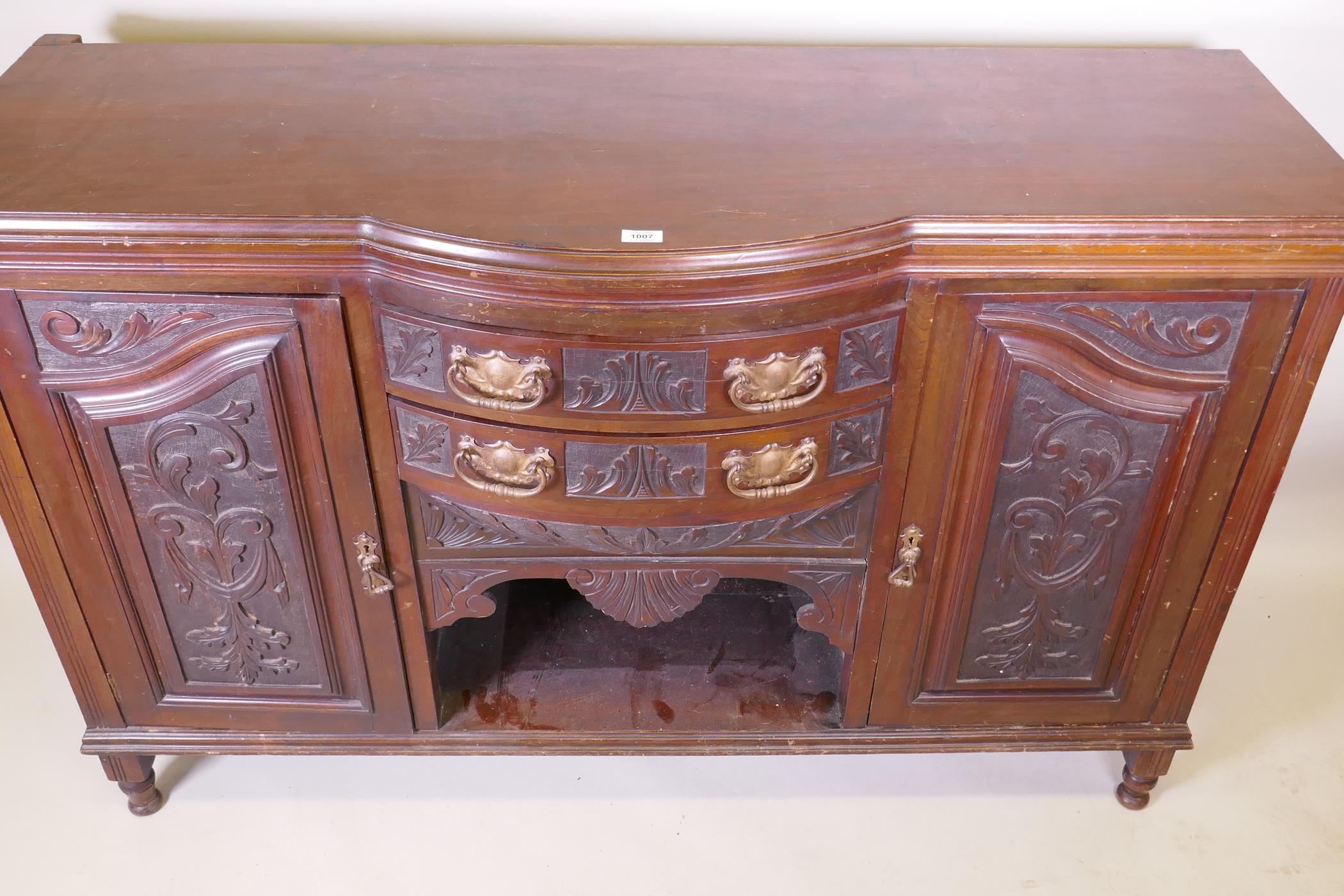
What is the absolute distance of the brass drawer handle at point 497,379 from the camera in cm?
120

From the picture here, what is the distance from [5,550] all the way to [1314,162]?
187 centimetres

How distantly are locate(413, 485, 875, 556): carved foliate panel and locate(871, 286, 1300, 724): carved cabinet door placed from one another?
7 cm

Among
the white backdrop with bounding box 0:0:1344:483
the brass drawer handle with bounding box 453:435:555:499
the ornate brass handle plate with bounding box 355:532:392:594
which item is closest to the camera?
the brass drawer handle with bounding box 453:435:555:499

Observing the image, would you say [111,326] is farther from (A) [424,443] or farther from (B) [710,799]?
(B) [710,799]

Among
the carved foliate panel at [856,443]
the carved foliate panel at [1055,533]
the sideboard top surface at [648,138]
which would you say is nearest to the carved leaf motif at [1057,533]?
the carved foliate panel at [1055,533]

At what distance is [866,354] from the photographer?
1.23m

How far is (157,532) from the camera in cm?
138

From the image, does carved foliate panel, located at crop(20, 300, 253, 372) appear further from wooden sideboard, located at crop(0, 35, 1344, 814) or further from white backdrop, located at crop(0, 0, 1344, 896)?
white backdrop, located at crop(0, 0, 1344, 896)

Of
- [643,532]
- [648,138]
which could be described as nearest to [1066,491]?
[643,532]

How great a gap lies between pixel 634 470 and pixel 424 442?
21cm

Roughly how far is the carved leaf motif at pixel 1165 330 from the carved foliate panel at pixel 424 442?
2.03ft

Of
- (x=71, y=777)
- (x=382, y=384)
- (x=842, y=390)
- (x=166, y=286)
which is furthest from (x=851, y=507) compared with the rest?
(x=71, y=777)

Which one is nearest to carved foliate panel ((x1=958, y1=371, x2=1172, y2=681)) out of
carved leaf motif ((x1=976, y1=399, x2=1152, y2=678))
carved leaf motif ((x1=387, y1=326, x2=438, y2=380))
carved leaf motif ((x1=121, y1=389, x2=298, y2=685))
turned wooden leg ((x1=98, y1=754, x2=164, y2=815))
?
carved leaf motif ((x1=976, y1=399, x2=1152, y2=678))

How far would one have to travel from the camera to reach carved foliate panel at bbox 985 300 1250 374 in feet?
4.00
